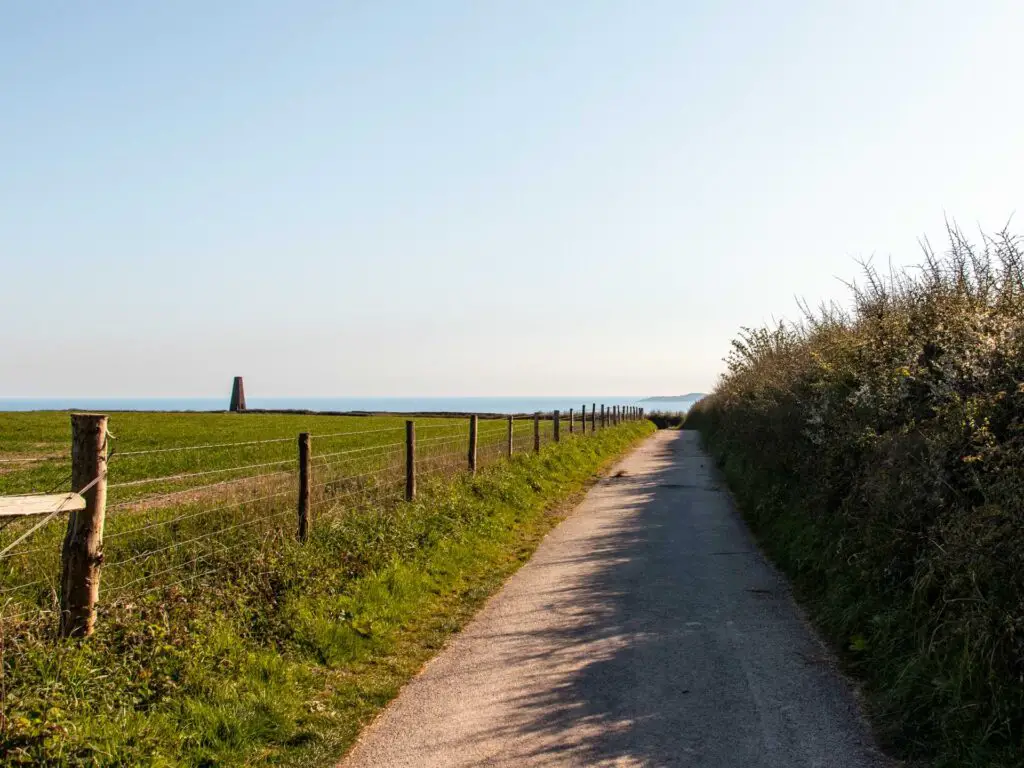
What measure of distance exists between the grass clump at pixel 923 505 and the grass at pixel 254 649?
3.67 metres

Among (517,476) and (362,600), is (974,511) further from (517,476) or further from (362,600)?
(517,476)

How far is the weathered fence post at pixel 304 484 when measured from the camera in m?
8.56

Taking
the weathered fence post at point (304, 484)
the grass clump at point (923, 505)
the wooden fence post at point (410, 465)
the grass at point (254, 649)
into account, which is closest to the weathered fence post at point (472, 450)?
the wooden fence post at point (410, 465)

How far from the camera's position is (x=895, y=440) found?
781 cm

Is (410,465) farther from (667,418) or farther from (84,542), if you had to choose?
(667,418)

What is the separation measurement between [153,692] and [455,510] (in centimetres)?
670

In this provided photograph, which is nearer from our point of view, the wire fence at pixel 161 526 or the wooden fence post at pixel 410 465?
the wire fence at pixel 161 526

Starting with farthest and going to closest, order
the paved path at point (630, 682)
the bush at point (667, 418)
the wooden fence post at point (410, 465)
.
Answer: the bush at point (667, 418)
the wooden fence post at point (410, 465)
the paved path at point (630, 682)

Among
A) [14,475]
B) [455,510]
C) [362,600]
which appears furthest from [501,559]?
[14,475]

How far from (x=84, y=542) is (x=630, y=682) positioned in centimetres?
406

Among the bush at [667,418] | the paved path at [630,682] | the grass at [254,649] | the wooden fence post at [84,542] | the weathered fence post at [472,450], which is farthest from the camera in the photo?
the bush at [667,418]

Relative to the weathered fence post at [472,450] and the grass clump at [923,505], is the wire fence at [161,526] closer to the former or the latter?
the weathered fence post at [472,450]

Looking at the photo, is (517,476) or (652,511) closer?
(652,511)

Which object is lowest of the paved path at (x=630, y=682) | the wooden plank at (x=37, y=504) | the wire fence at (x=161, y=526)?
the paved path at (x=630, y=682)
